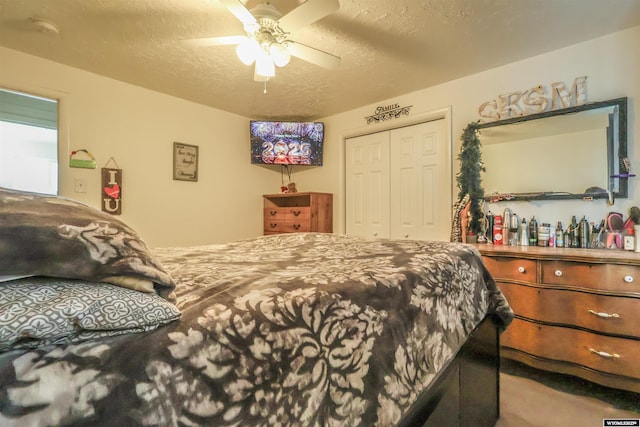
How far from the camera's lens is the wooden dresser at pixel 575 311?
161 cm

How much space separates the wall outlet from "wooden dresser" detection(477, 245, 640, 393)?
3374 millimetres

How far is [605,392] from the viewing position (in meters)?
1.82

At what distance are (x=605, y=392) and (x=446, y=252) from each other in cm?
166

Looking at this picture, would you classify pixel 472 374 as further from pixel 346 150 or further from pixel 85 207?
pixel 346 150

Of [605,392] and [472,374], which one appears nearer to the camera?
[472,374]

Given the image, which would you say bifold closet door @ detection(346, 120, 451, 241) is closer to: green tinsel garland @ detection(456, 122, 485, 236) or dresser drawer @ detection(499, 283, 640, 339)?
green tinsel garland @ detection(456, 122, 485, 236)

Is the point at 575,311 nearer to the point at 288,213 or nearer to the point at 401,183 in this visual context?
the point at 401,183

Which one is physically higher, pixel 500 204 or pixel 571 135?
pixel 571 135

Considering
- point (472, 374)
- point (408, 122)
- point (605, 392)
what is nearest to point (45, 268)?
point (472, 374)

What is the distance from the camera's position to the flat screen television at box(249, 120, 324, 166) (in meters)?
3.75

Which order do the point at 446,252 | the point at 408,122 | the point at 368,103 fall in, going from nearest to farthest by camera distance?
1. the point at 446,252
2. the point at 408,122
3. the point at 368,103

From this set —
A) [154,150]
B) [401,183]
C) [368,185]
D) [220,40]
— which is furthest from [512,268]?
[154,150]

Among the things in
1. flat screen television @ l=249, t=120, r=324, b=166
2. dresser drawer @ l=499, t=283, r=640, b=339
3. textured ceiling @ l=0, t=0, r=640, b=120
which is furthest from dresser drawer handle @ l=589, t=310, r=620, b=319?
flat screen television @ l=249, t=120, r=324, b=166

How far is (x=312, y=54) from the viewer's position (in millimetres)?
1935
